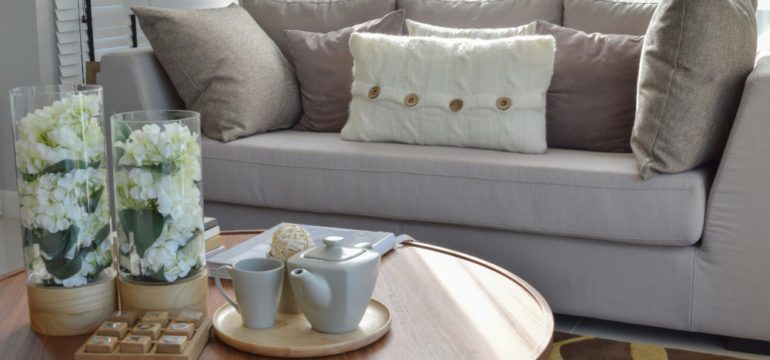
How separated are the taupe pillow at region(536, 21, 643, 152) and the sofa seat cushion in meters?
0.08

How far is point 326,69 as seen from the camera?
2.79 m

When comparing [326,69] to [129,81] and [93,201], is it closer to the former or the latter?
[129,81]

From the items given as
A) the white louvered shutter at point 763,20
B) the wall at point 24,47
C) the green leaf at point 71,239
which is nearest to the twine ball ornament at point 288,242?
the green leaf at point 71,239

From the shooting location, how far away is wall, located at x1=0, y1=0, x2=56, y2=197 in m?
3.37

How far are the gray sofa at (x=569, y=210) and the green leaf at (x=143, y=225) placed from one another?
1.14m

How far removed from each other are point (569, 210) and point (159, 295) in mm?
1170

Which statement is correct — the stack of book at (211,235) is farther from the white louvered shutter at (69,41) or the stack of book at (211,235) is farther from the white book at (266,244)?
the white louvered shutter at (69,41)

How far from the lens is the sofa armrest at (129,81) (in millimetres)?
2637

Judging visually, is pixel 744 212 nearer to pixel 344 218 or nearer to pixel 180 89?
pixel 344 218

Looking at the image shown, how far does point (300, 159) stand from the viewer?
8.07 feet

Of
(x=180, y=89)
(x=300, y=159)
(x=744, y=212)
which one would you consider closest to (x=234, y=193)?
(x=300, y=159)

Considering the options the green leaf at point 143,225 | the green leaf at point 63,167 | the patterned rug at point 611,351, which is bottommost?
the patterned rug at point 611,351

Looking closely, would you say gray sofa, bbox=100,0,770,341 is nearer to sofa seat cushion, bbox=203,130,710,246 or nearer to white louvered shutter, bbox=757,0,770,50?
sofa seat cushion, bbox=203,130,710,246

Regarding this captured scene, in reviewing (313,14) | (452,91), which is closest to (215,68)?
(313,14)
